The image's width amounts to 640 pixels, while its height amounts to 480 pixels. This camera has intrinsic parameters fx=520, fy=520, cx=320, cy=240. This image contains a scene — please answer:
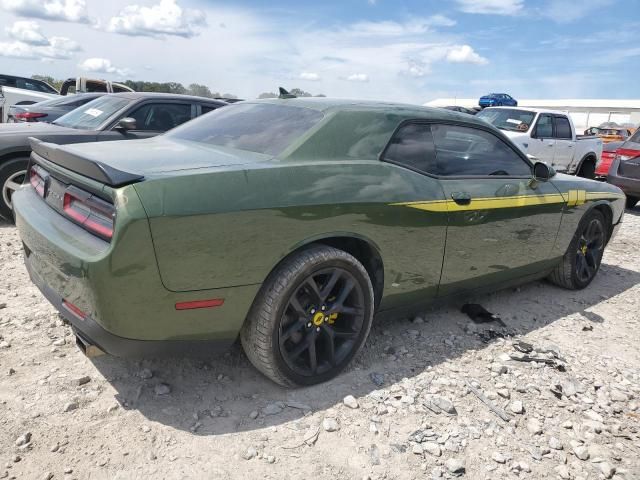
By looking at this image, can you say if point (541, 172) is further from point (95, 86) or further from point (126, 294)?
point (95, 86)

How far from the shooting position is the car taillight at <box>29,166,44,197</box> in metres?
2.82

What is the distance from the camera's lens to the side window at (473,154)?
331cm

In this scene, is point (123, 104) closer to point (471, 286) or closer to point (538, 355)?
point (471, 286)

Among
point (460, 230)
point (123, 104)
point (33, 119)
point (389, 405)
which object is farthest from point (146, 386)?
point (33, 119)

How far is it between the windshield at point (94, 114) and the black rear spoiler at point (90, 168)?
3.47 meters

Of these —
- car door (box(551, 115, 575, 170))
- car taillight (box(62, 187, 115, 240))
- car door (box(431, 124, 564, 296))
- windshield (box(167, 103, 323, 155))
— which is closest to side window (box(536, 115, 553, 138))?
car door (box(551, 115, 575, 170))

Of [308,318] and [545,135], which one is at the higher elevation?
[545,135]

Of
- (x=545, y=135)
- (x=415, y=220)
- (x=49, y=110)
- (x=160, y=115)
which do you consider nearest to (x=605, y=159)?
(x=545, y=135)

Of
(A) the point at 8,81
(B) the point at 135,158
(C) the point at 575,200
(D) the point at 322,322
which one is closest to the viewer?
(B) the point at 135,158

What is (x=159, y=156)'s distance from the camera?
258cm

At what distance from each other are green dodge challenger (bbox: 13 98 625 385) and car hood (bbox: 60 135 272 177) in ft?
0.04

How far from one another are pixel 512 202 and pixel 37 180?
2969 mm

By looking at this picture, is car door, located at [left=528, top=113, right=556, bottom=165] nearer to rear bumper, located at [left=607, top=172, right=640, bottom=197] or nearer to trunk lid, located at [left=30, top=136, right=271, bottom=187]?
rear bumper, located at [left=607, top=172, right=640, bottom=197]

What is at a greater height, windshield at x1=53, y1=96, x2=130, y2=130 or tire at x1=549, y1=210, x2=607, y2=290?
windshield at x1=53, y1=96, x2=130, y2=130
